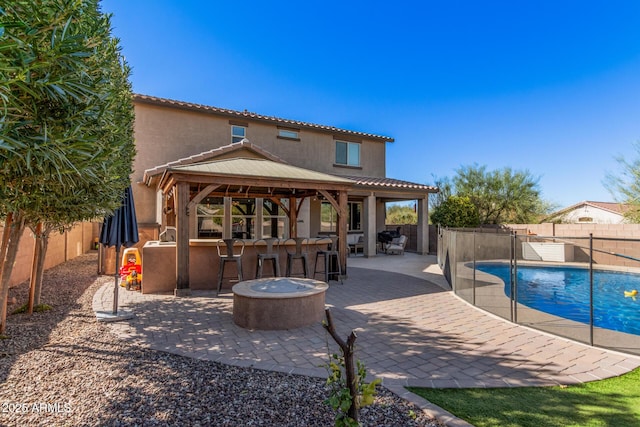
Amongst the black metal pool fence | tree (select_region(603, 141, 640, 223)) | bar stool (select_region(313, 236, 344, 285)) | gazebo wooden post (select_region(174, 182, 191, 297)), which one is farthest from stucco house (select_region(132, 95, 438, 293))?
tree (select_region(603, 141, 640, 223))

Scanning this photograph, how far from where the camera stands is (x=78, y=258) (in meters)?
14.4

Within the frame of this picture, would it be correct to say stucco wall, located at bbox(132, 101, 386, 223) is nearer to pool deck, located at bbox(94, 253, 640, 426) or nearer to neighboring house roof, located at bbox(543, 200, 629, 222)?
pool deck, located at bbox(94, 253, 640, 426)

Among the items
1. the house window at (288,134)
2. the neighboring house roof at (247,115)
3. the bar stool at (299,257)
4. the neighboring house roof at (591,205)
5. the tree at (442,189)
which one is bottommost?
the bar stool at (299,257)

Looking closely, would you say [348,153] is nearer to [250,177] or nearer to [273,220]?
[273,220]

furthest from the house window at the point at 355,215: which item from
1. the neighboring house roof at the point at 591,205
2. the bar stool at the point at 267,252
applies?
the neighboring house roof at the point at 591,205

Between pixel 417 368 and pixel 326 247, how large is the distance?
634cm

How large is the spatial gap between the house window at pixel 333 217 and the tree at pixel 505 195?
28.1ft

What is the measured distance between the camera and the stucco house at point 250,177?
8711 mm

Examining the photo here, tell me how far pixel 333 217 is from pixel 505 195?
13.4 metres

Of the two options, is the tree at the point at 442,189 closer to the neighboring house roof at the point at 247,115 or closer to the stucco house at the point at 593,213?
the neighboring house roof at the point at 247,115

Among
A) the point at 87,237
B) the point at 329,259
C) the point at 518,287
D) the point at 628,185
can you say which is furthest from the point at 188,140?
the point at 628,185

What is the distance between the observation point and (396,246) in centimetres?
1672

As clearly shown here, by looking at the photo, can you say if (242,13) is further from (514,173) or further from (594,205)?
(594,205)

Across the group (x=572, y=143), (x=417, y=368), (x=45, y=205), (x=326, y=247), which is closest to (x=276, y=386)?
(x=417, y=368)
